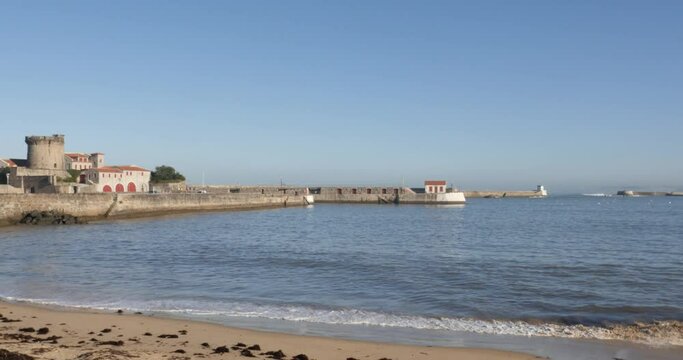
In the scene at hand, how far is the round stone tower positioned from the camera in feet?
238

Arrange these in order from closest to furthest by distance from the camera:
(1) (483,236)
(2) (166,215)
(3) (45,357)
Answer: (3) (45,357)
(1) (483,236)
(2) (166,215)

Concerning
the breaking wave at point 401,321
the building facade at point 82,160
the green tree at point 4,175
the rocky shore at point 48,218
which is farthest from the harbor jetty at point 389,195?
the breaking wave at point 401,321

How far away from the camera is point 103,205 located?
166 feet

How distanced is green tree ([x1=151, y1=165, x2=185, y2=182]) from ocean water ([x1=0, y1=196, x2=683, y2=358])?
196 feet

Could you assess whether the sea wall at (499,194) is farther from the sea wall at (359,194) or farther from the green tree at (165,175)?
the green tree at (165,175)

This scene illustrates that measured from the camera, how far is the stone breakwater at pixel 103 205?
42.0 m

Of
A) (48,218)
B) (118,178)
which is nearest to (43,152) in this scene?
(118,178)

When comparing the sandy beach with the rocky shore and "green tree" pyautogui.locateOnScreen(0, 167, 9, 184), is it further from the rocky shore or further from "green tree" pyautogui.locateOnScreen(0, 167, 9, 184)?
"green tree" pyautogui.locateOnScreen(0, 167, 9, 184)

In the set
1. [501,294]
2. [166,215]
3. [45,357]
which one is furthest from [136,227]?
[45,357]

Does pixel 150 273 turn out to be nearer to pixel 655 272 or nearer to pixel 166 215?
pixel 655 272

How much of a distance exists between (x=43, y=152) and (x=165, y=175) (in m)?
22.4

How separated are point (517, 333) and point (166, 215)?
51.4m

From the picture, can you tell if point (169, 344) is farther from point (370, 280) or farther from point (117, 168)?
point (117, 168)

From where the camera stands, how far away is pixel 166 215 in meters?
58.7
